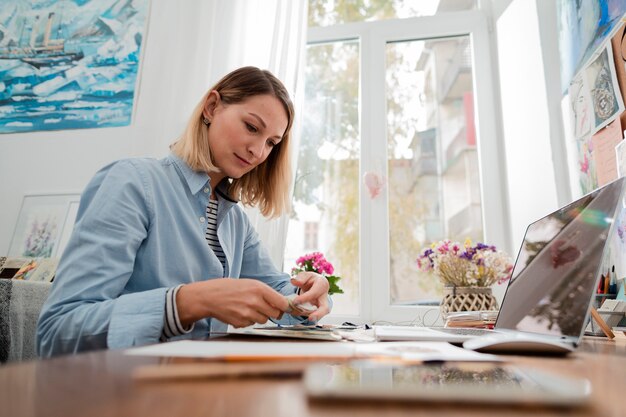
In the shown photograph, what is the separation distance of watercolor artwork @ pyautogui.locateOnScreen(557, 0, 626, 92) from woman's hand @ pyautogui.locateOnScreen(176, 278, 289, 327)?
1054mm

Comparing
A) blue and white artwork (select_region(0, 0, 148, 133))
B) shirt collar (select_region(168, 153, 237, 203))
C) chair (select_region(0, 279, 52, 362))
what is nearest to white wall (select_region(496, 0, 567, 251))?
shirt collar (select_region(168, 153, 237, 203))

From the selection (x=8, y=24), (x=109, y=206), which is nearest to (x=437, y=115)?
(x=109, y=206)

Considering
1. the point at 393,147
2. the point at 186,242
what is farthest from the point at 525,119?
the point at 186,242

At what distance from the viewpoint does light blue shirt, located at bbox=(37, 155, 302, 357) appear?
2.09 feet

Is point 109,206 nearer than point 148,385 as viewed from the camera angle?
No

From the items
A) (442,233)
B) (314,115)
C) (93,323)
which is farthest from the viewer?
(314,115)

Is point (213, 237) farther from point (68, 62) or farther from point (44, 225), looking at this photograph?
point (68, 62)

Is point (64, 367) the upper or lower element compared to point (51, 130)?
lower

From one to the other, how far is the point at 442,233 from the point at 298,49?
1.05 metres

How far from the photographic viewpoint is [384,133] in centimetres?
217

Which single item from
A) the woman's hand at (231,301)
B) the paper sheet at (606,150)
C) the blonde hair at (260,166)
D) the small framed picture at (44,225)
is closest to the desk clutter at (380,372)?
the woman's hand at (231,301)

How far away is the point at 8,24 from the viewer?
2.48 m

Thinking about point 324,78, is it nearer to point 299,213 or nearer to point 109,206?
point 299,213

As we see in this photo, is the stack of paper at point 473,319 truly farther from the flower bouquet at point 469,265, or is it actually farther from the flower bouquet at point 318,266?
the flower bouquet at point 318,266
